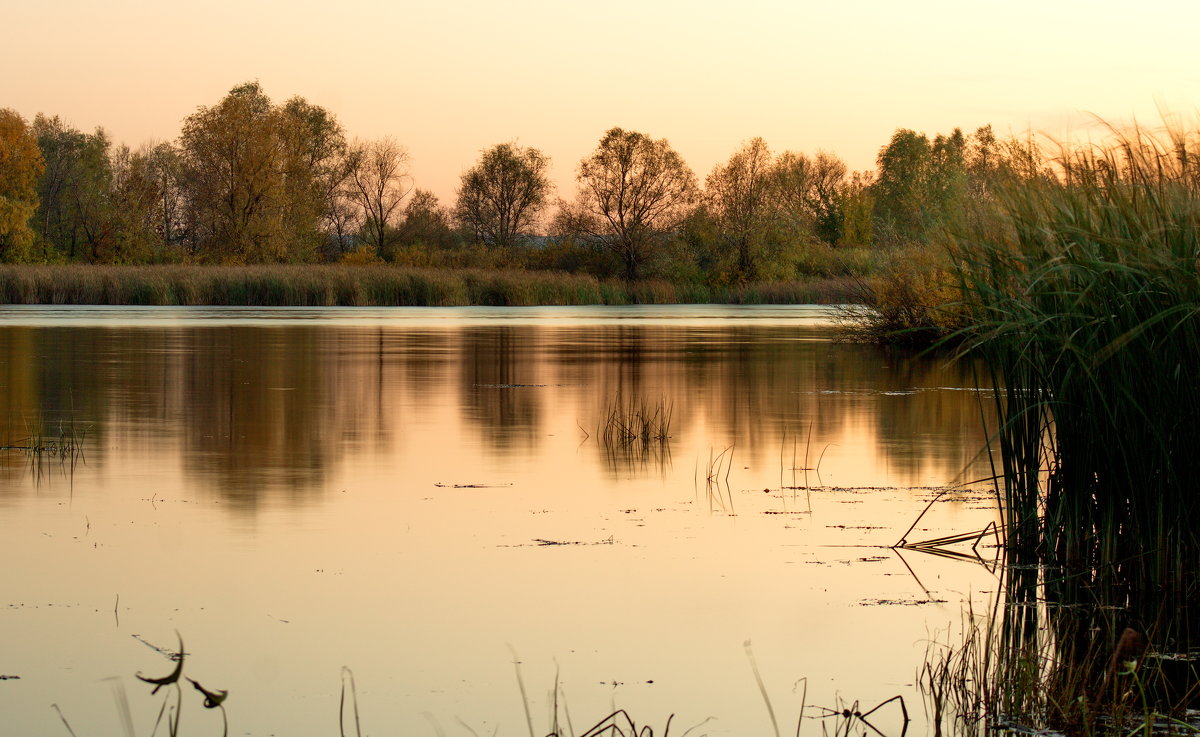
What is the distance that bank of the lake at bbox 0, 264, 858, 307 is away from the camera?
5222 cm

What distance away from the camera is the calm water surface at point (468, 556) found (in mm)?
4695

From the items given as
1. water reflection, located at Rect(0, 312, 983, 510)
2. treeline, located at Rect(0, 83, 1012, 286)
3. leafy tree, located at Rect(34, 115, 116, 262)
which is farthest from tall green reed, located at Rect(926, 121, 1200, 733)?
leafy tree, located at Rect(34, 115, 116, 262)

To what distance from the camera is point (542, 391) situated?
1720cm

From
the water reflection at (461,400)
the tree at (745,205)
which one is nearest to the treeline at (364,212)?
the tree at (745,205)

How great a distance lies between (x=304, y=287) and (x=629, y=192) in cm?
2102

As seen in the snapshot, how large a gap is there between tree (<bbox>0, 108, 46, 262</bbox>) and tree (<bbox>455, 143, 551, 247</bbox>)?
24313mm

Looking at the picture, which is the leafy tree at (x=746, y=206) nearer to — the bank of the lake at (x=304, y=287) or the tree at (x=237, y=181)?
the bank of the lake at (x=304, y=287)

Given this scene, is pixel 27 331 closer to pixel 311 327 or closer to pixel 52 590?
pixel 311 327

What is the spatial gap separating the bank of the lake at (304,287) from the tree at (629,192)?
5828 mm

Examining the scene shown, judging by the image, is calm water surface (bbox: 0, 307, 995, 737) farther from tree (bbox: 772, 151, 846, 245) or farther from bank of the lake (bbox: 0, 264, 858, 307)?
tree (bbox: 772, 151, 846, 245)

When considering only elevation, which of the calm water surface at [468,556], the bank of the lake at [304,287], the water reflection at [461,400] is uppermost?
the bank of the lake at [304,287]

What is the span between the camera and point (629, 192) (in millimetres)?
70562

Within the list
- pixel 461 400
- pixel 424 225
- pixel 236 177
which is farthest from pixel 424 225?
pixel 461 400

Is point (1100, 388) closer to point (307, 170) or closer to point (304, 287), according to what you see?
point (304, 287)
